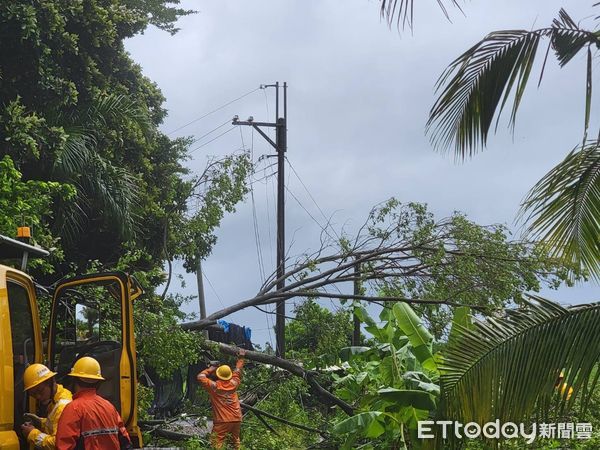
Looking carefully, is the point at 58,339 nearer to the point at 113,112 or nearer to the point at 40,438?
the point at 40,438

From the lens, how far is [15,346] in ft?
18.2

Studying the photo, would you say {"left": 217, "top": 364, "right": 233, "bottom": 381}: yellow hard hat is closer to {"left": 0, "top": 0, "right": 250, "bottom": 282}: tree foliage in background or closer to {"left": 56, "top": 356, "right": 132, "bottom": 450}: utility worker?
{"left": 0, "top": 0, "right": 250, "bottom": 282}: tree foliage in background

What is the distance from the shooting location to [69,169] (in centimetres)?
1219

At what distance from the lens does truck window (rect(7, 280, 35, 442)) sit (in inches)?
213

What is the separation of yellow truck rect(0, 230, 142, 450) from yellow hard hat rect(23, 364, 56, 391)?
0.09 m

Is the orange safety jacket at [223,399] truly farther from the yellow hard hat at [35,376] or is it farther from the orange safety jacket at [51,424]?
the yellow hard hat at [35,376]

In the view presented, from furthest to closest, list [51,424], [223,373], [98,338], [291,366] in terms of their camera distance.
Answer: [291,366], [223,373], [98,338], [51,424]

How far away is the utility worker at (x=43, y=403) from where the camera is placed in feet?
16.6

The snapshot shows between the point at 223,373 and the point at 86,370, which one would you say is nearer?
the point at 86,370

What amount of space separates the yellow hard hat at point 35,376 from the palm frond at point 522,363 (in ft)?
8.27

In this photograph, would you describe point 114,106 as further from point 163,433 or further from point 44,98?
point 163,433

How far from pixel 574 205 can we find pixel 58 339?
13.5 ft

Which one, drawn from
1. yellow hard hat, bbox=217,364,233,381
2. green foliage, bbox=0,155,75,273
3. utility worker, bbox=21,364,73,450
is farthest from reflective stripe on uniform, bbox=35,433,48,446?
yellow hard hat, bbox=217,364,233,381

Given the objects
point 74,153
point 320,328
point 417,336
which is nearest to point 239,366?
point 320,328
